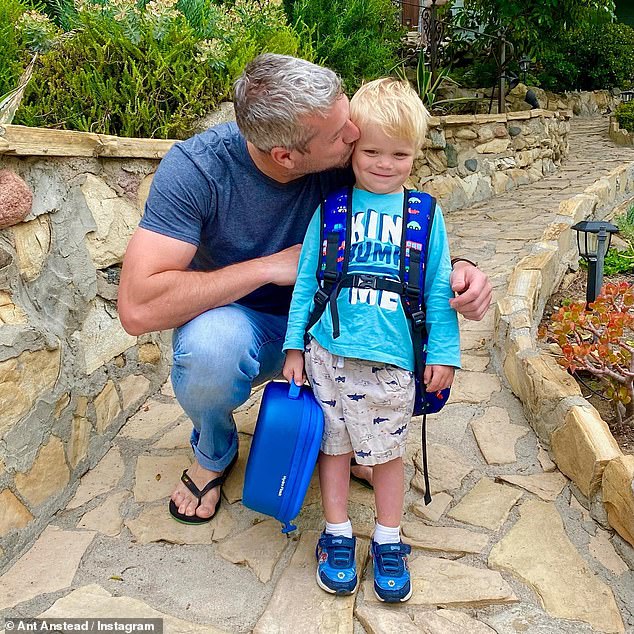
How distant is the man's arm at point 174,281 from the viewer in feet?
6.29

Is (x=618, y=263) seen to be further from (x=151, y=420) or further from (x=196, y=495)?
(x=196, y=495)

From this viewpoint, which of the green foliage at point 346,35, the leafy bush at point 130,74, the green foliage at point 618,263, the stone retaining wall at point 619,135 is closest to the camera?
the leafy bush at point 130,74

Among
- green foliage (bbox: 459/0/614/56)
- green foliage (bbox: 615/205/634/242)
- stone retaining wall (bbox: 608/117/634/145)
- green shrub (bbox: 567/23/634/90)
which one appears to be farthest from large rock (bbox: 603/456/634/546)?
green shrub (bbox: 567/23/634/90)

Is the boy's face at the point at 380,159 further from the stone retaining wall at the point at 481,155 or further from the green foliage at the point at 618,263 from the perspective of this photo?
the stone retaining wall at the point at 481,155

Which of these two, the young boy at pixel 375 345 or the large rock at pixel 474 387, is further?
the large rock at pixel 474 387

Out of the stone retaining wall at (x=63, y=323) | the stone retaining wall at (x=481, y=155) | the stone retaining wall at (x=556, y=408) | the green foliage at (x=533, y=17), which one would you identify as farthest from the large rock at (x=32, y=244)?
the green foliage at (x=533, y=17)

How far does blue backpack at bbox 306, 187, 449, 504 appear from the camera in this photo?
5.97 ft

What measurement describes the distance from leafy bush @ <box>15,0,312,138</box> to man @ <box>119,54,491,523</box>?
3.76ft

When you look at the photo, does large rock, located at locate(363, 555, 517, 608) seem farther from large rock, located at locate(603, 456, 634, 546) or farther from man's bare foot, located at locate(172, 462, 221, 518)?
man's bare foot, located at locate(172, 462, 221, 518)

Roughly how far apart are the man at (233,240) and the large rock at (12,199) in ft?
1.35

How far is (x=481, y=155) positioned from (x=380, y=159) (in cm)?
603

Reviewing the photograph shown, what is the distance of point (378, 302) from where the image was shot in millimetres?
1811

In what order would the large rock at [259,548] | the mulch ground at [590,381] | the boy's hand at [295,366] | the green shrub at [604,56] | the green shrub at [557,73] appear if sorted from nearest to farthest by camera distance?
the boy's hand at [295,366]
the large rock at [259,548]
the mulch ground at [590,381]
the green shrub at [557,73]
the green shrub at [604,56]

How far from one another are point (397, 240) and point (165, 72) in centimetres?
187
